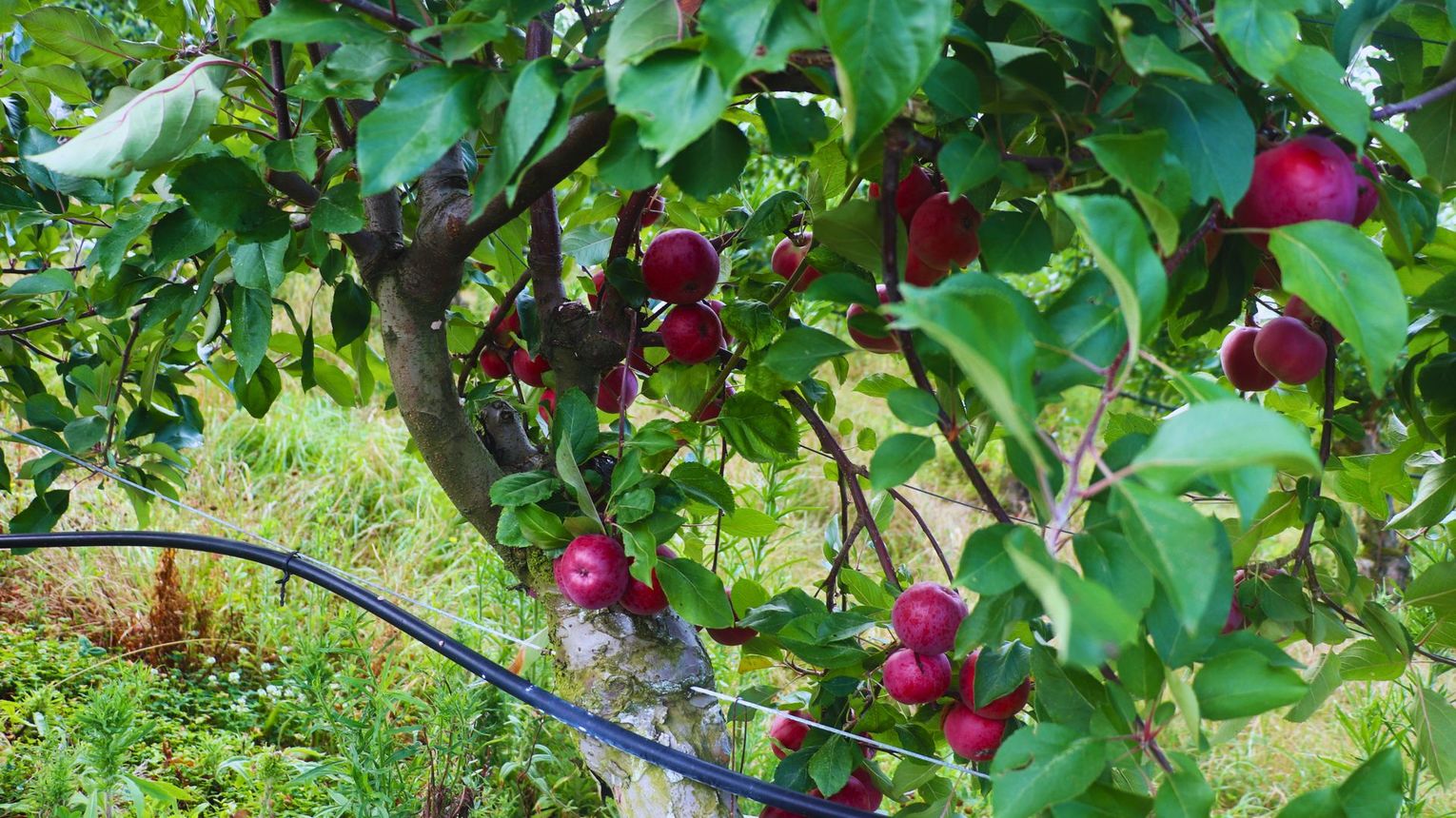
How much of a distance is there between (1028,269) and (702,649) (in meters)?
0.57

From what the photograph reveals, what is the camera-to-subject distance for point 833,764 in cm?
78

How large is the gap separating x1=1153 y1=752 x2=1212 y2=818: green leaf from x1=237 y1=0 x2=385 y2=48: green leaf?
0.51 m

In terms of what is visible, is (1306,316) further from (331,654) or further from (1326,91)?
(331,654)

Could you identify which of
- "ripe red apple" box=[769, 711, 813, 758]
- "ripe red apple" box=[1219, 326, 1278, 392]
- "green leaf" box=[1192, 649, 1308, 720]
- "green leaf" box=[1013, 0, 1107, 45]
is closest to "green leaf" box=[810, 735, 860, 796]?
"ripe red apple" box=[769, 711, 813, 758]

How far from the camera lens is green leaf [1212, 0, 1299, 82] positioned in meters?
0.39

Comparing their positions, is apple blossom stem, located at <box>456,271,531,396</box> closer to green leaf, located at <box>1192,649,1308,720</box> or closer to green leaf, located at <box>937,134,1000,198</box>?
green leaf, located at <box>937,134,1000,198</box>

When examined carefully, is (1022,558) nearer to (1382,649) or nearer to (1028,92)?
(1028,92)

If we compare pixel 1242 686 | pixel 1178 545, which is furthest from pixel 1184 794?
pixel 1178 545

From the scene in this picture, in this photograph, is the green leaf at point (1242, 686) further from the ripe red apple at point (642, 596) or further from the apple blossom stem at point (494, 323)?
the apple blossom stem at point (494, 323)

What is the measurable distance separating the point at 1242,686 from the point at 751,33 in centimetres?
38

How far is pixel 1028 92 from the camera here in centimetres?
50

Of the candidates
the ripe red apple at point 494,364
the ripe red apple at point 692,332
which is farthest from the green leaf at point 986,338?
the ripe red apple at point 494,364

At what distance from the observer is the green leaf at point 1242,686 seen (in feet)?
1.56

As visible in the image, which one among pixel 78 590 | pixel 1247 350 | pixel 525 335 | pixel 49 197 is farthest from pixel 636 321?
pixel 78 590
